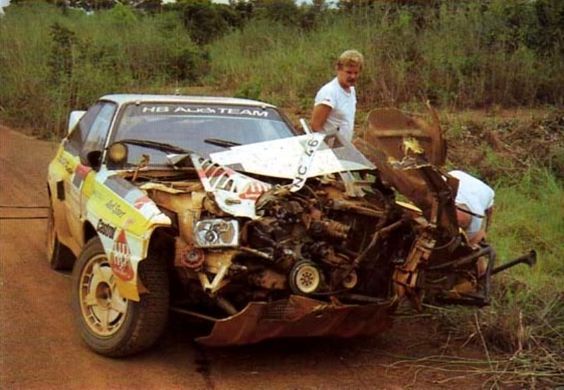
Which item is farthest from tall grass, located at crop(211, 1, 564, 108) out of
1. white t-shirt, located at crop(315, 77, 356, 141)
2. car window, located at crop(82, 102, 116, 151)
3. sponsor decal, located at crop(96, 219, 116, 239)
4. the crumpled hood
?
sponsor decal, located at crop(96, 219, 116, 239)

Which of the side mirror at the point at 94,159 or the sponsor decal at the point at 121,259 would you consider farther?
the side mirror at the point at 94,159

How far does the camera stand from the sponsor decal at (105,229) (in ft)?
16.8

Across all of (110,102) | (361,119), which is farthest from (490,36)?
(110,102)

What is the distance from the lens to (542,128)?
12469 mm

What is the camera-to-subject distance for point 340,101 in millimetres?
7355

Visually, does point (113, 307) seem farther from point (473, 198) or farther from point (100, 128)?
point (473, 198)

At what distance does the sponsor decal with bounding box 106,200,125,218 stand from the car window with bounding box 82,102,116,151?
0.97 m

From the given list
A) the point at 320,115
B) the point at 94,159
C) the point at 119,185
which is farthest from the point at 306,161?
the point at 320,115

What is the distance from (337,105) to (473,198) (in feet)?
6.22

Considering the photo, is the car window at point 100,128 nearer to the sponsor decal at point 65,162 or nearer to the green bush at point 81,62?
the sponsor decal at point 65,162

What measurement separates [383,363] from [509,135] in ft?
25.3

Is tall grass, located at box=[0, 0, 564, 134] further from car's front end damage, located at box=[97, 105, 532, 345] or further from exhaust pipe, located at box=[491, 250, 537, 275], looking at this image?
car's front end damage, located at box=[97, 105, 532, 345]

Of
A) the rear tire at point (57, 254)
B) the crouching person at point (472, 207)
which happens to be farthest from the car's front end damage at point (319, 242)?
the rear tire at point (57, 254)

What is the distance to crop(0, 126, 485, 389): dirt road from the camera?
4.97 m
